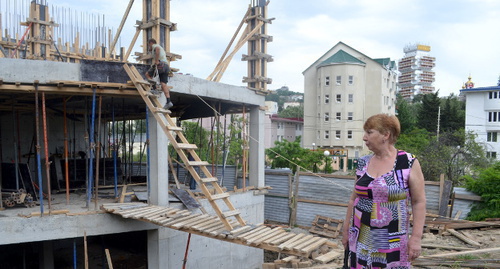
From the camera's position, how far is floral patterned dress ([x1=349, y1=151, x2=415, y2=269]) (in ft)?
9.46

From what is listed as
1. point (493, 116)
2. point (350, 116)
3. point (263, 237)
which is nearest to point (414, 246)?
point (263, 237)

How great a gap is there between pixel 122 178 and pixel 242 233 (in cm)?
724

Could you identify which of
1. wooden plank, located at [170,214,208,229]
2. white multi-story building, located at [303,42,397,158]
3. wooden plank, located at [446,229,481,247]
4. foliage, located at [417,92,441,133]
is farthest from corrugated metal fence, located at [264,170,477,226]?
foliage, located at [417,92,441,133]

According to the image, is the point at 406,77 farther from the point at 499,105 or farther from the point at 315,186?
the point at 315,186

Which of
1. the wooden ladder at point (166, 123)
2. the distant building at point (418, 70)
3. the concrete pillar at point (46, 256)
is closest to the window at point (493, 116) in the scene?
the wooden ladder at point (166, 123)

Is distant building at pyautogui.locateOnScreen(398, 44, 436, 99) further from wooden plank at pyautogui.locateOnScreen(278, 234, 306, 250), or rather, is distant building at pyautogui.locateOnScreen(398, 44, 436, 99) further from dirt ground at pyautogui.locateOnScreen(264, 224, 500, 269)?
wooden plank at pyautogui.locateOnScreen(278, 234, 306, 250)

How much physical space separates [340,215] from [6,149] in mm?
11399

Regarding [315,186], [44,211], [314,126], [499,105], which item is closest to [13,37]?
[44,211]

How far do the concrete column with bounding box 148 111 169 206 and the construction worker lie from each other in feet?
1.93

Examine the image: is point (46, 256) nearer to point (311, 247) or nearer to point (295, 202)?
point (311, 247)

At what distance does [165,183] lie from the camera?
8.49 m

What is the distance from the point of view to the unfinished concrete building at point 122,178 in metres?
7.00

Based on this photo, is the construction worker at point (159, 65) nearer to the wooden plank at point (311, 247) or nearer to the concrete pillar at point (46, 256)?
the wooden plank at point (311, 247)

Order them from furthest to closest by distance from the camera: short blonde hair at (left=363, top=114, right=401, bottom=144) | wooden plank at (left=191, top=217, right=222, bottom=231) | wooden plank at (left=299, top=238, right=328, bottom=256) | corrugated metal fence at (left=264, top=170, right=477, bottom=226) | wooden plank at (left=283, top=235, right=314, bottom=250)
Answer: corrugated metal fence at (left=264, top=170, right=477, bottom=226), wooden plank at (left=191, top=217, right=222, bottom=231), wooden plank at (left=283, top=235, right=314, bottom=250), wooden plank at (left=299, top=238, right=328, bottom=256), short blonde hair at (left=363, top=114, right=401, bottom=144)
